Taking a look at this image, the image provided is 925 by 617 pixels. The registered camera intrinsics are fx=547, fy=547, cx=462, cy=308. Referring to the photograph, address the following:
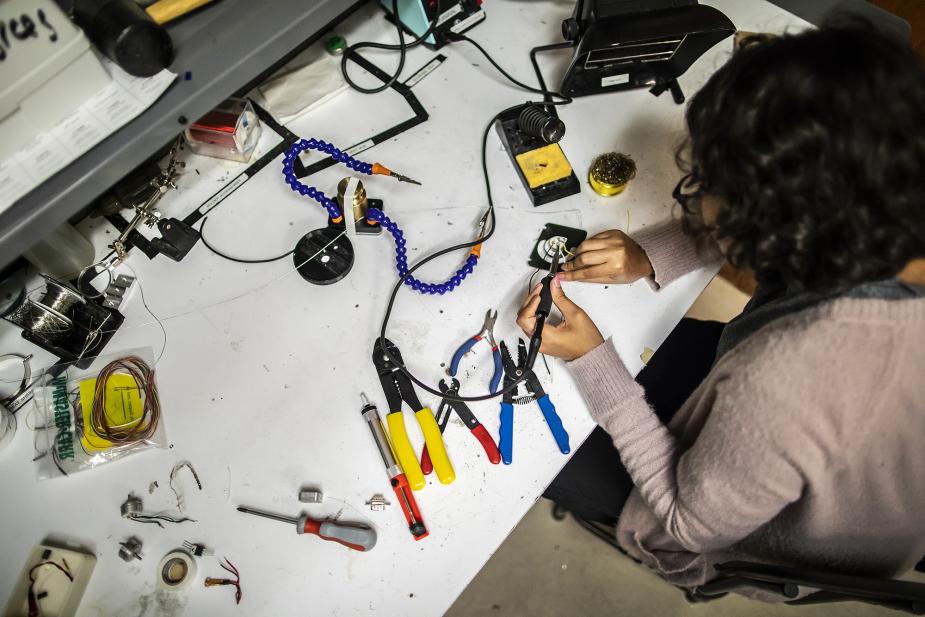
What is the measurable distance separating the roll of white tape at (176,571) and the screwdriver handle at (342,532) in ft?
0.53

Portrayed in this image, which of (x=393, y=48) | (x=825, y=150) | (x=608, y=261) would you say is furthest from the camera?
(x=393, y=48)

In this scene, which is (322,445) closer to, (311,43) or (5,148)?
(5,148)

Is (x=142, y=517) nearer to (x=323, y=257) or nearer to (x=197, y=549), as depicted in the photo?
(x=197, y=549)

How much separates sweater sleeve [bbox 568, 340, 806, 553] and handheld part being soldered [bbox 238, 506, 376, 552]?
38 centimetres

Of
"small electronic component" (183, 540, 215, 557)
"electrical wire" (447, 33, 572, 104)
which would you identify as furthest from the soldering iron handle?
"electrical wire" (447, 33, 572, 104)

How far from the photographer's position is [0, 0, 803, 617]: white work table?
31.0 inches

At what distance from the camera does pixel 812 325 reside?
612 mm

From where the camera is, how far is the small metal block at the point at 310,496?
0.80m

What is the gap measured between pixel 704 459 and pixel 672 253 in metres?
0.37

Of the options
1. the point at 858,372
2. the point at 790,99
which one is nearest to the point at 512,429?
the point at 858,372

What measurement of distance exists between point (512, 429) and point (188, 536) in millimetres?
504

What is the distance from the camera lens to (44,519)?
81 centimetres

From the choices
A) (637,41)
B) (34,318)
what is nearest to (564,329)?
(637,41)

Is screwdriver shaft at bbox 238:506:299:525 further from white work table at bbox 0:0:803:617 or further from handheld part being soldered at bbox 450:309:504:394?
handheld part being soldered at bbox 450:309:504:394
